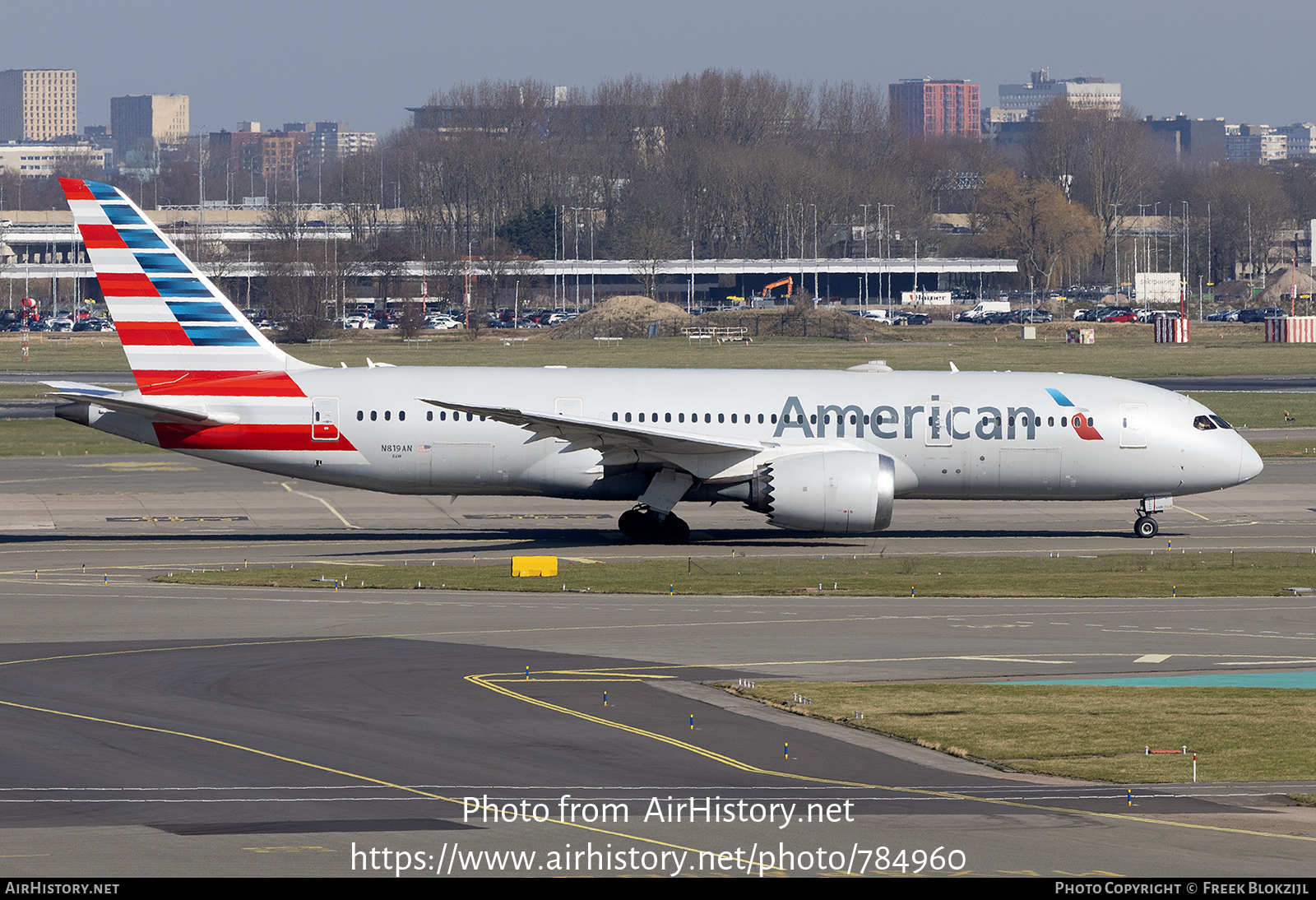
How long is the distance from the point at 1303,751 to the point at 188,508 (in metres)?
34.0

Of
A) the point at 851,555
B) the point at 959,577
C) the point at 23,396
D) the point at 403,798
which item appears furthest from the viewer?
the point at 23,396

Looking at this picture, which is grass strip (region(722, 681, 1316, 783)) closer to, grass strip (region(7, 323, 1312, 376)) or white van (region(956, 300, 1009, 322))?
grass strip (region(7, 323, 1312, 376))

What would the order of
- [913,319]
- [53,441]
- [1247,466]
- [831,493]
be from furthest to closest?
1. [913,319]
2. [53,441]
3. [1247,466]
4. [831,493]

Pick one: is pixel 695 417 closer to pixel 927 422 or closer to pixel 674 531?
pixel 674 531

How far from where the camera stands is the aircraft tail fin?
126ft

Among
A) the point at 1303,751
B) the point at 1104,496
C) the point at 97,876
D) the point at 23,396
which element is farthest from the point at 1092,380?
the point at 23,396

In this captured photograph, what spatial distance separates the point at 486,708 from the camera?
851 inches

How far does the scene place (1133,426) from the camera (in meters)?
39.2

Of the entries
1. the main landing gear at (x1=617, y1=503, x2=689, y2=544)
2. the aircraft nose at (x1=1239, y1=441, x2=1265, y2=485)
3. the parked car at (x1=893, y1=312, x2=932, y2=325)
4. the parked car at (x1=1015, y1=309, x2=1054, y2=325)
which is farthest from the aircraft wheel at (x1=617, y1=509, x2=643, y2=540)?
the parked car at (x1=893, y1=312, x2=932, y2=325)

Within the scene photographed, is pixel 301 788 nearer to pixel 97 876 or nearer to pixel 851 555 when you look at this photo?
pixel 97 876

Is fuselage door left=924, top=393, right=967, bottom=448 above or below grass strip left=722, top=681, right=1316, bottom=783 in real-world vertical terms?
above

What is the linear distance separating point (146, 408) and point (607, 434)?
11.1 metres

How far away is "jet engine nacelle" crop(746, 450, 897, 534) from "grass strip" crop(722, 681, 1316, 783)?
13167 mm

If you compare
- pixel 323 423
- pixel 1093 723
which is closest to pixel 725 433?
pixel 323 423
